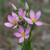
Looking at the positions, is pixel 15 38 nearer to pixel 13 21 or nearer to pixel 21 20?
pixel 13 21

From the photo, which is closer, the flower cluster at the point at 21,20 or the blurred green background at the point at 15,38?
the flower cluster at the point at 21,20

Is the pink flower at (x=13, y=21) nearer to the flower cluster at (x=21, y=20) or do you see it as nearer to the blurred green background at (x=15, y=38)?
the flower cluster at (x=21, y=20)

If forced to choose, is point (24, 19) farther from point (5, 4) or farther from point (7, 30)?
point (5, 4)

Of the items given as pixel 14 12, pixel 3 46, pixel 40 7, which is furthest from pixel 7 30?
pixel 14 12

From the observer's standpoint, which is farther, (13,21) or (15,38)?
Result: (15,38)

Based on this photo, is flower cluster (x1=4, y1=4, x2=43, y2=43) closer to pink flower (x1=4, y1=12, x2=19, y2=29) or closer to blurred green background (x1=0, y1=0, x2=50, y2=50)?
pink flower (x1=4, y1=12, x2=19, y2=29)

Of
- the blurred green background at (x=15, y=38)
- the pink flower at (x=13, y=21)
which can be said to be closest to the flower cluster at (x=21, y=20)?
the pink flower at (x=13, y=21)

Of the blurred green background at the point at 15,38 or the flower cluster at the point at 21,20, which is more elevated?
the flower cluster at the point at 21,20

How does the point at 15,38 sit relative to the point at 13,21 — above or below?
below

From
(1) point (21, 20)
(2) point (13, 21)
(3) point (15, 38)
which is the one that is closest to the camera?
(1) point (21, 20)

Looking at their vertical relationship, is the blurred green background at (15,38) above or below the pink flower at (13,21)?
below

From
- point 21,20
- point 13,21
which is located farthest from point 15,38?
point 21,20
